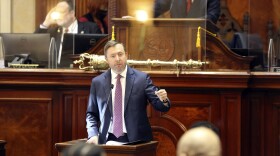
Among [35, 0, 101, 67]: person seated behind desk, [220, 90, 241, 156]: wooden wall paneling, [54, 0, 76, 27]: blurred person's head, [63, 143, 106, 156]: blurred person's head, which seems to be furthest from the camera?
[54, 0, 76, 27]: blurred person's head

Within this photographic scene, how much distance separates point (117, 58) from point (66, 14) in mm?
2868

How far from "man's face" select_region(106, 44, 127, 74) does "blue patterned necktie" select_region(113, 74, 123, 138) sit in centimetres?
9

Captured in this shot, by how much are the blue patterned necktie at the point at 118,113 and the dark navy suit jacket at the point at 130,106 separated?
41 millimetres

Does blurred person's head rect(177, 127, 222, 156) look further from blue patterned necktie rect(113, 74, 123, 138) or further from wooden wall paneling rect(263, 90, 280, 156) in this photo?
wooden wall paneling rect(263, 90, 280, 156)

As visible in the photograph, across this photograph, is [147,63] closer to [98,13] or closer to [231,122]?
[231,122]

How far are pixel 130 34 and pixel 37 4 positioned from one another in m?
3.46

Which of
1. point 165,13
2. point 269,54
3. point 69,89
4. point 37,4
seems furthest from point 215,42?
point 37,4

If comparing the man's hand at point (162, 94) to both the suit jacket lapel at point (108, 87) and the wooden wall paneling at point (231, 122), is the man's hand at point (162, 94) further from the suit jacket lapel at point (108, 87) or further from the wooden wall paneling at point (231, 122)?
the wooden wall paneling at point (231, 122)

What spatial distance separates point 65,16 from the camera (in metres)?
8.91

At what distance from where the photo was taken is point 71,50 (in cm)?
850

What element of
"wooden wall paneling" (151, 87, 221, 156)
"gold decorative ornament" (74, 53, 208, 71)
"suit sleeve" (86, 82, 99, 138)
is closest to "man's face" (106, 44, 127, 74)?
"suit sleeve" (86, 82, 99, 138)

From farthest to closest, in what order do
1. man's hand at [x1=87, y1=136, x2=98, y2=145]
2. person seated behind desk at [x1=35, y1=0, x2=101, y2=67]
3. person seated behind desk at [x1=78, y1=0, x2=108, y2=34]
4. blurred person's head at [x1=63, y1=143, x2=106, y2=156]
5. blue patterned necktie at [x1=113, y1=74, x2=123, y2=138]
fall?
person seated behind desk at [x1=78, y1=0, x2=108, y2=34] → person seated behind desk at [x1=35, y1=0, x2=101, y2=67] → blue patterned necktie at [x1=113, y1=74, x2=123, y2=138] → man's hand at [x1=87, y1=136, x2=98, y2=145] → blurred person's head at [x1=63, y1=143, x2=106, y2=156]

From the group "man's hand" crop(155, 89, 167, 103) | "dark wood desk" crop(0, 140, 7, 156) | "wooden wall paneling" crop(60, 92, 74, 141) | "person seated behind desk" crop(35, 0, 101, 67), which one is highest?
"person seated behind desk" crop(35, 0, 101, 67)

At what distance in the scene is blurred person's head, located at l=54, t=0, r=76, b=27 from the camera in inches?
350
